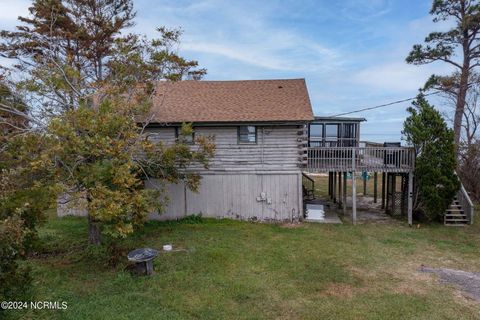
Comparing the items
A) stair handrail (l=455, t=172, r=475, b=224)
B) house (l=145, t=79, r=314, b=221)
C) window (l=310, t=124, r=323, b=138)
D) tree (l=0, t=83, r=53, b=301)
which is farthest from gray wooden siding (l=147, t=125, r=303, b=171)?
stair handrail (l=455, t=172, r=475, b=224)

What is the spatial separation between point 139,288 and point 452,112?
72.6 ft

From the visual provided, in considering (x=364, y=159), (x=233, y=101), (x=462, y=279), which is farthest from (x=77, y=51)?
(x=462, y=279)

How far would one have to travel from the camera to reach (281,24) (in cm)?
2223

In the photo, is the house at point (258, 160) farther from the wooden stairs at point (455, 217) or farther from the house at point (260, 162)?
the wooden stairs at point (455, 217)

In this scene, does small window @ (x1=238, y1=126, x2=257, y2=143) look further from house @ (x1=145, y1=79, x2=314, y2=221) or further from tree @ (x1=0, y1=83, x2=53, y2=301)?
tree @ (x1=0, y1=83, x2=53, y2=301)

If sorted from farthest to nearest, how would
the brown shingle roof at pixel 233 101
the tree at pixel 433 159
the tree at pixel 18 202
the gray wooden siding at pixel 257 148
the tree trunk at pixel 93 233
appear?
the gray wooden siding at pixel 257 148 → the brown shingle roof at pixel 233 101 → the tree at pixel 433 159 → the tree trunk at pixel 93 233 → the tree at pixel 18 202

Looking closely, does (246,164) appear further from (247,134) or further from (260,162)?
(247,134)

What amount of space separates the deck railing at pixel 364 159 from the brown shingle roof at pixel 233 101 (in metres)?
2.10

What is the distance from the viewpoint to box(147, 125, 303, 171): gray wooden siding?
14812mm

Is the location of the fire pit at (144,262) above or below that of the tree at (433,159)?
below

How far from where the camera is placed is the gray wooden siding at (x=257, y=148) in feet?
48.6

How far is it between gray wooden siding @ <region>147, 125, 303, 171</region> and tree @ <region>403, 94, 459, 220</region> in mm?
5067

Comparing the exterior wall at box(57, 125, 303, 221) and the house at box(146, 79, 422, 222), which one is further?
the exterior wall at box(57, 125, 303, 221)

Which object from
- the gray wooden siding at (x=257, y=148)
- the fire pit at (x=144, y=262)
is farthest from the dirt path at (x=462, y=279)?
the fire pit at (x=144, y=262)
